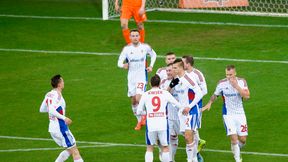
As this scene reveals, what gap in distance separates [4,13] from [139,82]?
14577 mm

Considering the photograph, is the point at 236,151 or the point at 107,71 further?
the point at 107,71

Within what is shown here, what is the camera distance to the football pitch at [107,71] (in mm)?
22516

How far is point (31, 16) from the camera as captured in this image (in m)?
36.6

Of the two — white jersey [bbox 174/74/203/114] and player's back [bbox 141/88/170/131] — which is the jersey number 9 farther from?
white jersey [bbox 174/74/203/114]

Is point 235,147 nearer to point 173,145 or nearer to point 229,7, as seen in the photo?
point 173,145

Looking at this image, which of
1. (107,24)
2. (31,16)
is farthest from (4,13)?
(107,24)

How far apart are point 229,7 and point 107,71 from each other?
8407 millimetres

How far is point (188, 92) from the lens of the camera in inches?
814

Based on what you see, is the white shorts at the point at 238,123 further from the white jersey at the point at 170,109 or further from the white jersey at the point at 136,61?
the white jersey at the point at 136,61

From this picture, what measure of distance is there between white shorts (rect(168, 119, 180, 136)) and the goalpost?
47.2ft

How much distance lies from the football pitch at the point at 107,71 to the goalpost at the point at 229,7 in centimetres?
54

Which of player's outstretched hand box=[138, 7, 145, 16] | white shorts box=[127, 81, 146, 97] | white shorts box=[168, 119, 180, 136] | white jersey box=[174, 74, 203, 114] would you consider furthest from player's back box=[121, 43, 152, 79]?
player's outstretched hand box=[138, 7, 145, 16]

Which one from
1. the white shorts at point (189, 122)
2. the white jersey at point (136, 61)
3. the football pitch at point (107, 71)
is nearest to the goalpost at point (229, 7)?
the football pitch at point (107, 71)

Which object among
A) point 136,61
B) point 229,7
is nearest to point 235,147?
point 136,61
